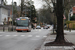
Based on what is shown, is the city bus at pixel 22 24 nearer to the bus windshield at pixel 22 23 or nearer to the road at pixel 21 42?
the bus windshield at pixel 22 23

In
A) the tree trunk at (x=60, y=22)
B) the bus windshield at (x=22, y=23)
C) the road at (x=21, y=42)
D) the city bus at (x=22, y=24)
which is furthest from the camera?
the bus windshield at (x=22, y=23)

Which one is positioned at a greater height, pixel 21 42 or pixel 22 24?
pixel 22 24

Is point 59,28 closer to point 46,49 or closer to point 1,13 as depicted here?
point 46,49

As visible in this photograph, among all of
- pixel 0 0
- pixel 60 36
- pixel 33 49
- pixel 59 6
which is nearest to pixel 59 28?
pixel 60 36

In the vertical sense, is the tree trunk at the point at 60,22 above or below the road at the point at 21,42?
above

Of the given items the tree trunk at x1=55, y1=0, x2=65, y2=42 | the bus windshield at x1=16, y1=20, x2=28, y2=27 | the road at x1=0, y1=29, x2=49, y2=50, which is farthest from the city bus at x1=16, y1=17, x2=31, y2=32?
the tree trunk at x1=55, y1=0, x2=65, y2=42

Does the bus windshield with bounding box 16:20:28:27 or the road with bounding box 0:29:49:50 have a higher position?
the bus windshield with bounding box 16:20:28:27

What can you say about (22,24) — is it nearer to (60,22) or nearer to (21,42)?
(21,42)

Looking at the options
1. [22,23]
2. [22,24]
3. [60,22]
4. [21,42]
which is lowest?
[21,42]

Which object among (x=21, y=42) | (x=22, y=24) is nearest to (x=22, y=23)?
(x=22, y=24)

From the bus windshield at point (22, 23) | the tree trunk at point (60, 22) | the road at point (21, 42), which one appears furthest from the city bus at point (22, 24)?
the tree trunk at point (60, 22)

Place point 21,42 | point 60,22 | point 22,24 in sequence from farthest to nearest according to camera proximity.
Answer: point 22,24
point 21,42
point 60,22

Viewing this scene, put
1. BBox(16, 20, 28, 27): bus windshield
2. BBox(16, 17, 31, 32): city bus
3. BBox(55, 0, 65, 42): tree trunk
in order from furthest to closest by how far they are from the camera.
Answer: BBox(16, 20, 28, 27): bus windshield
BBox(16, 17, 31, 32): city bus
BBox(55, 0, 65, 42): tree trunk

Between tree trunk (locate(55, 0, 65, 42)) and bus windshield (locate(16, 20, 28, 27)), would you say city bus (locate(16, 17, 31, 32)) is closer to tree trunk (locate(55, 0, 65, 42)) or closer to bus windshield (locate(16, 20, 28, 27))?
bus windshield (locate(16, 20, 28, 27))
